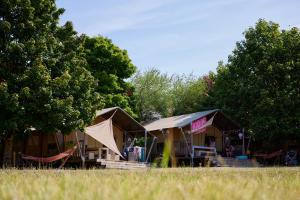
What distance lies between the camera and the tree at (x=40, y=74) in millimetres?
20406

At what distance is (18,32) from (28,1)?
163 cm

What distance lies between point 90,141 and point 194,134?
32.1 feet

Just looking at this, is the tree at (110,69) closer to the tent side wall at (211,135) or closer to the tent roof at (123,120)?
the tent roof at (123,120)

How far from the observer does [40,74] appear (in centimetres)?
2041

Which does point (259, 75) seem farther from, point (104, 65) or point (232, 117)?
point (104, 65)

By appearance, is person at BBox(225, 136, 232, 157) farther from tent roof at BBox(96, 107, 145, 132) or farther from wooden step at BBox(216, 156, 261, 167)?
tent roof at BBox(96, 107, 145, 132)

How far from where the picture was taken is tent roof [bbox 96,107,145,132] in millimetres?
29502

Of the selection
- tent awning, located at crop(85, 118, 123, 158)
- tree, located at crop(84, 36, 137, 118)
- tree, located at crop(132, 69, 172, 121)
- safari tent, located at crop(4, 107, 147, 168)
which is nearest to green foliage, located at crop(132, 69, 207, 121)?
tree, located at crop(132, 69, 172, 121)

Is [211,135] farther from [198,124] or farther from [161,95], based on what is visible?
[161,95]

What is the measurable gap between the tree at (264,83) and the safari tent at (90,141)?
357 inches

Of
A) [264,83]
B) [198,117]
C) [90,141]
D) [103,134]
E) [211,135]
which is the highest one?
[264,83]

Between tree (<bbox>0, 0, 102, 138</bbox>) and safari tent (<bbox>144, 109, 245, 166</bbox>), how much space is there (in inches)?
432

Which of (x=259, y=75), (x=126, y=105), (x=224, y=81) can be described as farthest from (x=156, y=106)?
(x=259, y=75)

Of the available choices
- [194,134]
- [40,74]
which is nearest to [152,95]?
[194,134]
